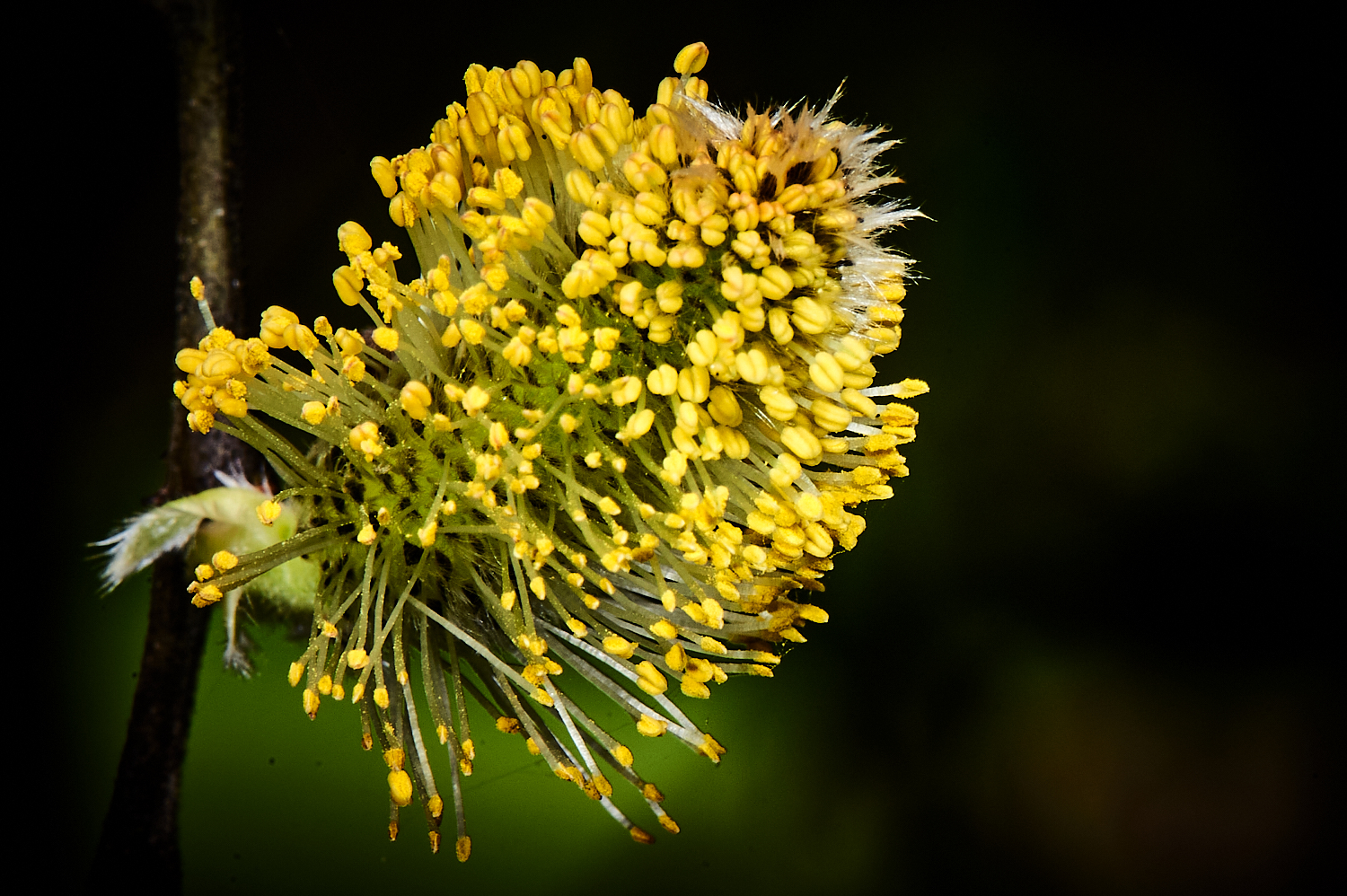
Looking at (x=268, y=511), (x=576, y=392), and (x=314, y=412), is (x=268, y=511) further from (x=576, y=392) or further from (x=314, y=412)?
(x=576, y=392)

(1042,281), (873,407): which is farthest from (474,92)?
(1042,281)

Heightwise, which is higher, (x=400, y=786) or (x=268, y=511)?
(x=268, y=511)

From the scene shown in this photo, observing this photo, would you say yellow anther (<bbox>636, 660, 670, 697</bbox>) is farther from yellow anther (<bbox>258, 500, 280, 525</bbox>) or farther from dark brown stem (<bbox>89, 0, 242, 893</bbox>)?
dark brown stem (<bbox>89, 0, 242, 893</bbox>)

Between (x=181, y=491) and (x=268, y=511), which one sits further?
(x=181, y=491)

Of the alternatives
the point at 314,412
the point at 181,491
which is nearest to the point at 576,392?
the point at 314,412

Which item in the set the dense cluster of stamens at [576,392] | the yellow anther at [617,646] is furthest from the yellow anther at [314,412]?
the yellow anther at [617,646]

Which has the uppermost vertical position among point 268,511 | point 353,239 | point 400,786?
point 353,239

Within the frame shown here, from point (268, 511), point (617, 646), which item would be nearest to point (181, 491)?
point (268, 511)
